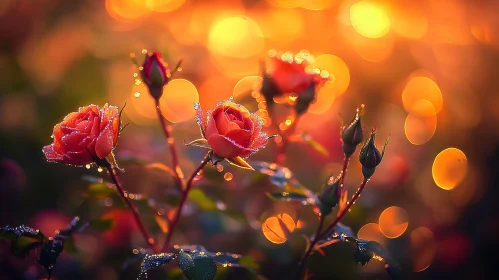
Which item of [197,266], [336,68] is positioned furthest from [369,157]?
[336,68]

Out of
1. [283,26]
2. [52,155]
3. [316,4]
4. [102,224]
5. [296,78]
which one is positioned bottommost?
[102,224]

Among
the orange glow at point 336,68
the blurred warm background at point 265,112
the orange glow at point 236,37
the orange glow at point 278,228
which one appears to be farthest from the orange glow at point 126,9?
the orange glow at point 278,228

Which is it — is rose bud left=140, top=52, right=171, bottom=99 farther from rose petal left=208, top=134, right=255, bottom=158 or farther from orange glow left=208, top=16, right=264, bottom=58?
orange glow left=208, top=16, right=264, bottom=58

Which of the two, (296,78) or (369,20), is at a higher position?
(369,20)

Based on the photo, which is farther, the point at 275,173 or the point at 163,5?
the point at 163,5

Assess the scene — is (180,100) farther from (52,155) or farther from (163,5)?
(52,155)

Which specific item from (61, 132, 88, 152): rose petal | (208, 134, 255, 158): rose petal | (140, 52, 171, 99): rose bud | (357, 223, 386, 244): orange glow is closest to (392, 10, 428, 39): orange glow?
(357, 223, 386, 244): orange glow
